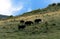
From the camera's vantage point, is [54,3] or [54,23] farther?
[54,3]

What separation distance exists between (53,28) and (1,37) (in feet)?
26.4

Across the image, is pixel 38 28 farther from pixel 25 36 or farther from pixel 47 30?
pixel 25 36

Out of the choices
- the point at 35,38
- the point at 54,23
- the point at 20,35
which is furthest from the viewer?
the point at 54,23

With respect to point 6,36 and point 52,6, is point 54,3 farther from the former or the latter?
point 6,36

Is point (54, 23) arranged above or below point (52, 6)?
below

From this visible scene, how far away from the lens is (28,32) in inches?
1463

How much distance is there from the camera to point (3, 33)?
37.6 metres

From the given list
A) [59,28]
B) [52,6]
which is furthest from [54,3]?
[59,28]

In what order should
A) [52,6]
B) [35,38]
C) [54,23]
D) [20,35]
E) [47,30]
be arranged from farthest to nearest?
1. [52,6]
2. [54,23]
3. [47,30]
4. [20,35]
5. [35,38]

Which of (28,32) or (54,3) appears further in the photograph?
(54,3)

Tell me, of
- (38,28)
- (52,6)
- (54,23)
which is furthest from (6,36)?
(52,6)

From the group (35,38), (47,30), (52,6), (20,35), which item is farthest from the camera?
(52,6)

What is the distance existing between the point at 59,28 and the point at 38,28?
2.98 meters

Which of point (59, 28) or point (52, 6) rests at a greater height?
point (52, 6)
